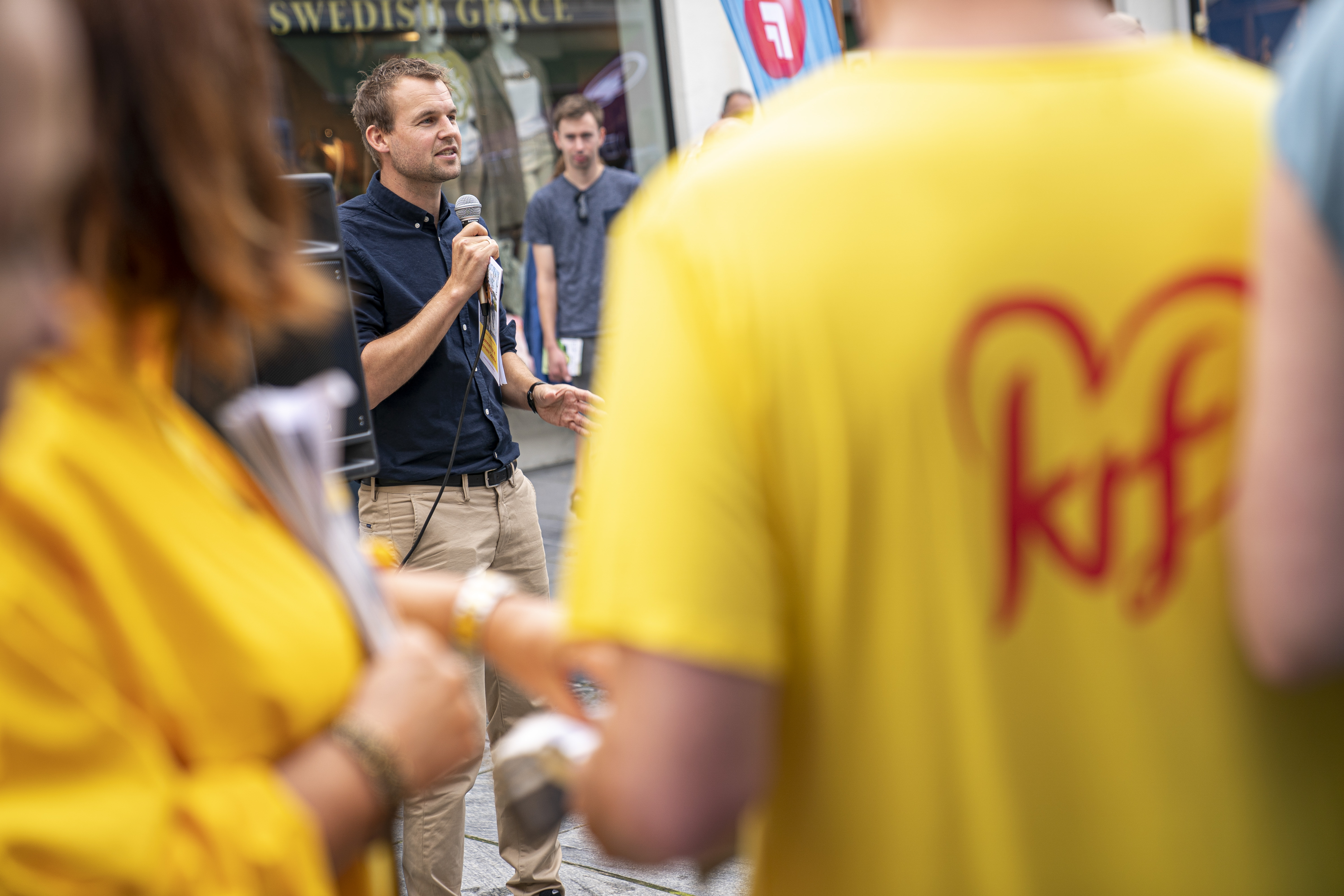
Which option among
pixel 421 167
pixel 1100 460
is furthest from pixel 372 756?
pixel 421 167

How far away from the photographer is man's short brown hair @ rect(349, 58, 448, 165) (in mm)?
3662

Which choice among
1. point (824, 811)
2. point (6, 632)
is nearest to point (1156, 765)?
point (824, 811)

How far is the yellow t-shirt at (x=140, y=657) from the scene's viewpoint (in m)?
0.90

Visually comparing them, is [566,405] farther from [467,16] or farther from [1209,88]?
[467,16]

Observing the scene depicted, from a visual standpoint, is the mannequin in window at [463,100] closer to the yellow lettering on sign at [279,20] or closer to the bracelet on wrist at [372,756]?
the yellow lettering on sign at [279,20]

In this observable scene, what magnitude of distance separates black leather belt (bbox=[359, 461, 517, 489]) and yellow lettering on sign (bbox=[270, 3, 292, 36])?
5.26 metres

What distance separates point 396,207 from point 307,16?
5048 mm

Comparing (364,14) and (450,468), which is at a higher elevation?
(364,14)

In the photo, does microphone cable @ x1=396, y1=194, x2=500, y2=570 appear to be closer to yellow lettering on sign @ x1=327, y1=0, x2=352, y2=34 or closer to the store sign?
the store sign

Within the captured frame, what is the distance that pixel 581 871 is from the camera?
136 inches

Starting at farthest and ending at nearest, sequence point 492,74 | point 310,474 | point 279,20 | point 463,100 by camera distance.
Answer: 1. point 492,74
2. point 463,100
3. point 279,20
4. point 310,474

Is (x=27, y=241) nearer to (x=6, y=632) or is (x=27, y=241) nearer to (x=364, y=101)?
(x=6, y=632)

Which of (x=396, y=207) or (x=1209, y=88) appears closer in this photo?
Result: (x=1209, y=88)

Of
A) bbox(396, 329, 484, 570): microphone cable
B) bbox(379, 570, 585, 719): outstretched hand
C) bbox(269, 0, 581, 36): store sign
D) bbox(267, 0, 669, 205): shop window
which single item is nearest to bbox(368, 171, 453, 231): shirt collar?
bbox(396, 329, 484, 570): microphone cable
